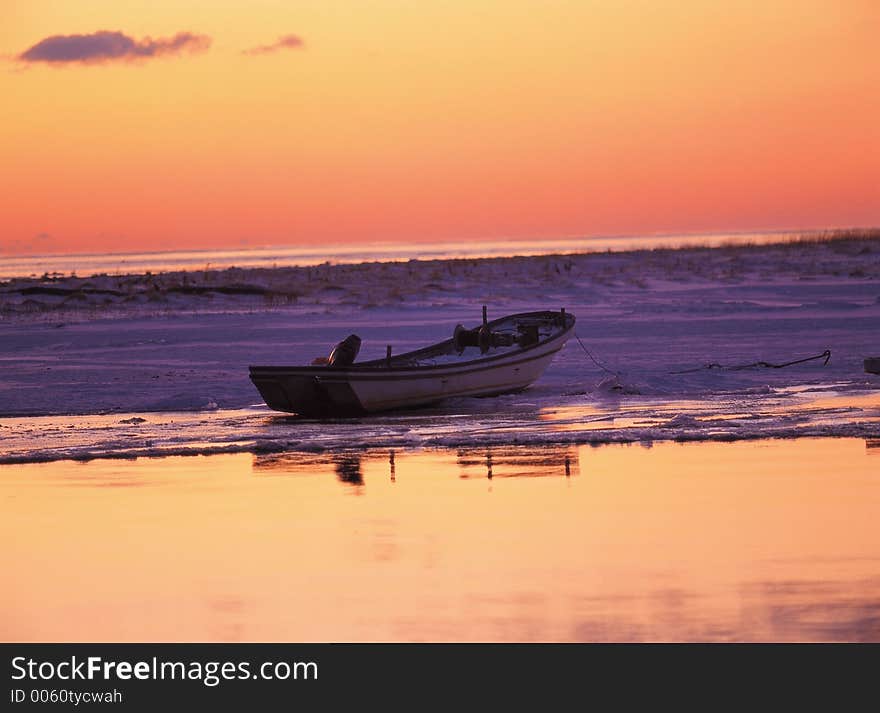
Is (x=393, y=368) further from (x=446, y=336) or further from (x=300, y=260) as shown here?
(x=300, y=260)

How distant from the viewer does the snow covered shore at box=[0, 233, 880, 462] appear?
1964 centimetres

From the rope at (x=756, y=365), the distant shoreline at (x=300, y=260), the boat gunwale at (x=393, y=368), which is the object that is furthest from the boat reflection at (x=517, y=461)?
the distant shoreline at (x=300, y=260)

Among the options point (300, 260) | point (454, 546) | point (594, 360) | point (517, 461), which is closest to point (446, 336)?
point (594, 360)

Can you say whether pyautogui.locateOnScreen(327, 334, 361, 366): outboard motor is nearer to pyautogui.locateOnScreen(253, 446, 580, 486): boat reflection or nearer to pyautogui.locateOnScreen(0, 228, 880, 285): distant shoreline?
pyautogui.locateOnScreen(253, 446, 580, 486): boat reflection

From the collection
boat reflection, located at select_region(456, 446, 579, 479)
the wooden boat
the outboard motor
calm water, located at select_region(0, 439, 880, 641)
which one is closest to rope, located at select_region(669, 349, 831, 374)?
the wooden boat

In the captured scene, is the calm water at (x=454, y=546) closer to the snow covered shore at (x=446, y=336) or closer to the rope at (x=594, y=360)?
the snow covered shore at (x=446, y=336)

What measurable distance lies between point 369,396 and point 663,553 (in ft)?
34.1

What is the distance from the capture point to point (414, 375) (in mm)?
22359

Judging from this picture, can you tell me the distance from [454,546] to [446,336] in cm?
2255

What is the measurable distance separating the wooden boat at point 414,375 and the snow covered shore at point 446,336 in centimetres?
36

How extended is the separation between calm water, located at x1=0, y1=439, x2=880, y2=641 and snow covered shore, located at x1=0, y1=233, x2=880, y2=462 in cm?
199

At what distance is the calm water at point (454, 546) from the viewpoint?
396 inches
